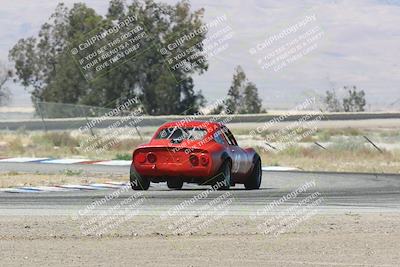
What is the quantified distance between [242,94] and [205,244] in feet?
264

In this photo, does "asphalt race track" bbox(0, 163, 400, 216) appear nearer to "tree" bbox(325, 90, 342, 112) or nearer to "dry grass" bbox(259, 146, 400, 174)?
"dry grass" bbox(259, 146, 400, 174)

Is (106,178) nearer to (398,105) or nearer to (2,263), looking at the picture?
(2,263)

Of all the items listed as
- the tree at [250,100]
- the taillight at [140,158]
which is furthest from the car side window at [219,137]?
the tree at [250,100]

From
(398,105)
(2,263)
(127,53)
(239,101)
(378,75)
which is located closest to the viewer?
(2,263)

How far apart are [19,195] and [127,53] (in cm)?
5636

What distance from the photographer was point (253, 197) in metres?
20.5

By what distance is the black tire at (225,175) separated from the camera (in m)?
21.5

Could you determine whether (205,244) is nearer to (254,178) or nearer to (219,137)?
(219,137)

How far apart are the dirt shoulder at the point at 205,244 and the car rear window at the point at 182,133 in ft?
17.2

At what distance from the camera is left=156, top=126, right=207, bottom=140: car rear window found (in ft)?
70.1

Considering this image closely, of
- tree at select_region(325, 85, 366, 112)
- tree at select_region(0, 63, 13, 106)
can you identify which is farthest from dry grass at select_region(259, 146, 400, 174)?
tree at select_region(325, 85, 366, 112)

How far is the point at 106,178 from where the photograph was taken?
27.0 meters

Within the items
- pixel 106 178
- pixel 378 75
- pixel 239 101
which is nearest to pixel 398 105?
pixel 378 75

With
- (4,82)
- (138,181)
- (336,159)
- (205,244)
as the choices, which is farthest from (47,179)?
(4,82)
